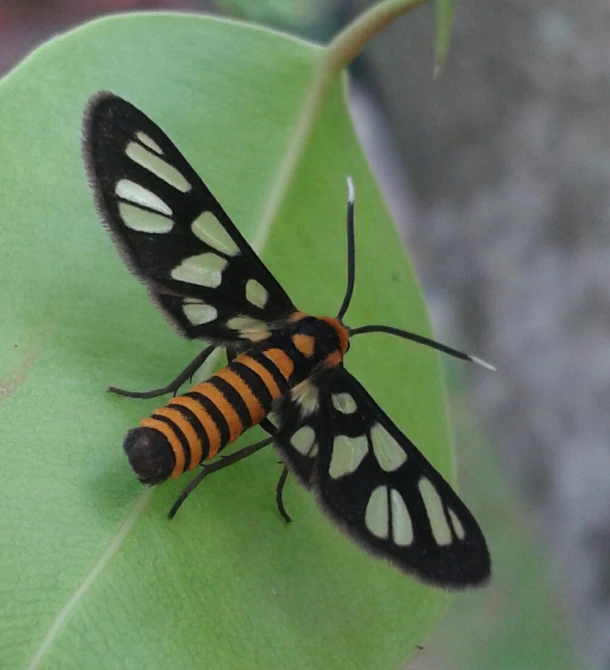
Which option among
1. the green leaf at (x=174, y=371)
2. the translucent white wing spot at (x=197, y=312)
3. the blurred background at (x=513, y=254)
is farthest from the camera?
the blurred background at (x=513, y=254)

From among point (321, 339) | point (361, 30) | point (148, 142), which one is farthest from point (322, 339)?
point (361, 30)

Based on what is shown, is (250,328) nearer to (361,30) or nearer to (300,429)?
(300,429)

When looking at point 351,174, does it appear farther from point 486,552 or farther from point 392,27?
point 392,27

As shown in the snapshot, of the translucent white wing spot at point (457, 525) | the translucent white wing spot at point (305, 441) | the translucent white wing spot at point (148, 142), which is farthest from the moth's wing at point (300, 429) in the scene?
the translucent white wing spot at point (148, 142)

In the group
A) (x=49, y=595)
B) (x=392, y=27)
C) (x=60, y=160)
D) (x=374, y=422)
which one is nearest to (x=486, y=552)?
(x=374, y=422)

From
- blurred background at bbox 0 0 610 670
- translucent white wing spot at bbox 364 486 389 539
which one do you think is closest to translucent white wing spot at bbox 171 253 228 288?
translucent white wing spot at bbox 364 486 389 539

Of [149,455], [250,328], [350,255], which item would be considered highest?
[350,255]

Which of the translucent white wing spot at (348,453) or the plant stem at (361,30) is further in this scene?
the plant stem at (361,30)

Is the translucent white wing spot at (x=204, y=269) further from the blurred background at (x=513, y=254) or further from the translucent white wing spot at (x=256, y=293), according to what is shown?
the blurred background at (x=513, y=254)
